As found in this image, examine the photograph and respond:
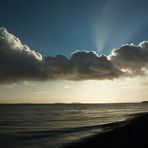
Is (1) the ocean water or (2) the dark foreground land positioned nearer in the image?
(2) the dark foreground land

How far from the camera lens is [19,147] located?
1330 inches

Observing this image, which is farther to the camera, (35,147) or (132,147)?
(35,147)


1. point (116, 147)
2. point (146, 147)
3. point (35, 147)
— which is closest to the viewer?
point (146, 147)

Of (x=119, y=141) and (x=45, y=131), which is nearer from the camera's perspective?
(x=119, y=141)

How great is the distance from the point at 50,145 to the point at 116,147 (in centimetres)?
968

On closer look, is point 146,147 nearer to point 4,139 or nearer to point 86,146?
point 86,146

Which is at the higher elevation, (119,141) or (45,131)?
(45,131)

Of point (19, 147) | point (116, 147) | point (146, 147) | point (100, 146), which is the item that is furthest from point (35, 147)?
point (146, 147)

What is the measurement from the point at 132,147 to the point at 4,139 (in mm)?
20585

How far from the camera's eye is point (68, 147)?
3212 cm

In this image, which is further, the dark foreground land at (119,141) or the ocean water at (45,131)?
the ocean water at (45,131)

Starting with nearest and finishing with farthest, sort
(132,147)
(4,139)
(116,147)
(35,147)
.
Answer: (132,147), (116,147), (35,147), (4,139)

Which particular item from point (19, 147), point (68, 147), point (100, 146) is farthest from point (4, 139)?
point (100, 146)

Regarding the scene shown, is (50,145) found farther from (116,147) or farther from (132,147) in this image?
(132,147)
